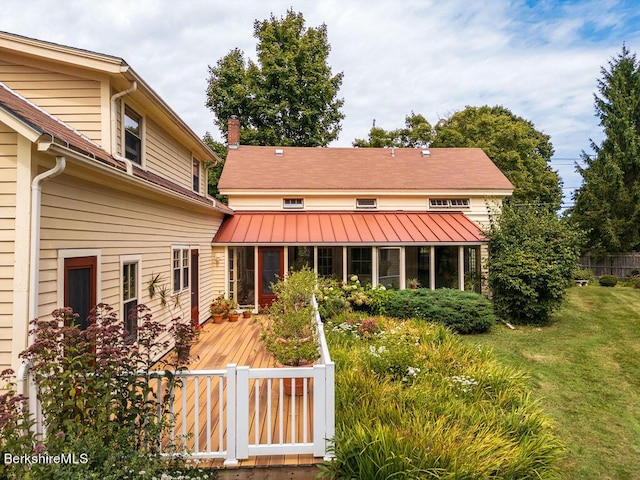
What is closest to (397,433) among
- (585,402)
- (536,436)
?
(536,436)

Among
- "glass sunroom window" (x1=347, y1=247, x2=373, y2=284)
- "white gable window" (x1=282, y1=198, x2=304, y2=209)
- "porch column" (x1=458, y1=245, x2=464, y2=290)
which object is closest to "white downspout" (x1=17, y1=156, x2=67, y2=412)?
"glass sunroom window" (x1=347, y1=247, x2=373, y2=284)

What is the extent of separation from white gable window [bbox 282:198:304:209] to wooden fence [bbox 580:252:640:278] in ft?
60.2

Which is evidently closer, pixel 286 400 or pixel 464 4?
pixel 286 400

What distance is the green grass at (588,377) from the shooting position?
15.1ft

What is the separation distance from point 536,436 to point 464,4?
12684mm

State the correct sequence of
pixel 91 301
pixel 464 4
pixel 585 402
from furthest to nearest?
pixel 464 4
pixel 585 402
pixel 91 301

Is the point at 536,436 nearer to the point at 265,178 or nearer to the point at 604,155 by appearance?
the point at 265,178

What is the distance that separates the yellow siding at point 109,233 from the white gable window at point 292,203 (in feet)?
20.5

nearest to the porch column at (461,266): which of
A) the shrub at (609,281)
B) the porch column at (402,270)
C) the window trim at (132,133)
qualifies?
the porch column at (402,270)

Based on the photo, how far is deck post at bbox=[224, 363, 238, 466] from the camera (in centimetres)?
378

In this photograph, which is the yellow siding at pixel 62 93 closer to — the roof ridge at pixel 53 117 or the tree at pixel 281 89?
the roof ridge at pixel 53 117

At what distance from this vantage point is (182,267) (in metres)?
9.03

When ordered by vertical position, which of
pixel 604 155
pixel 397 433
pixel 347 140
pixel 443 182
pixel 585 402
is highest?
pixel 347 140

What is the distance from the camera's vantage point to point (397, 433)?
12.3 ft
